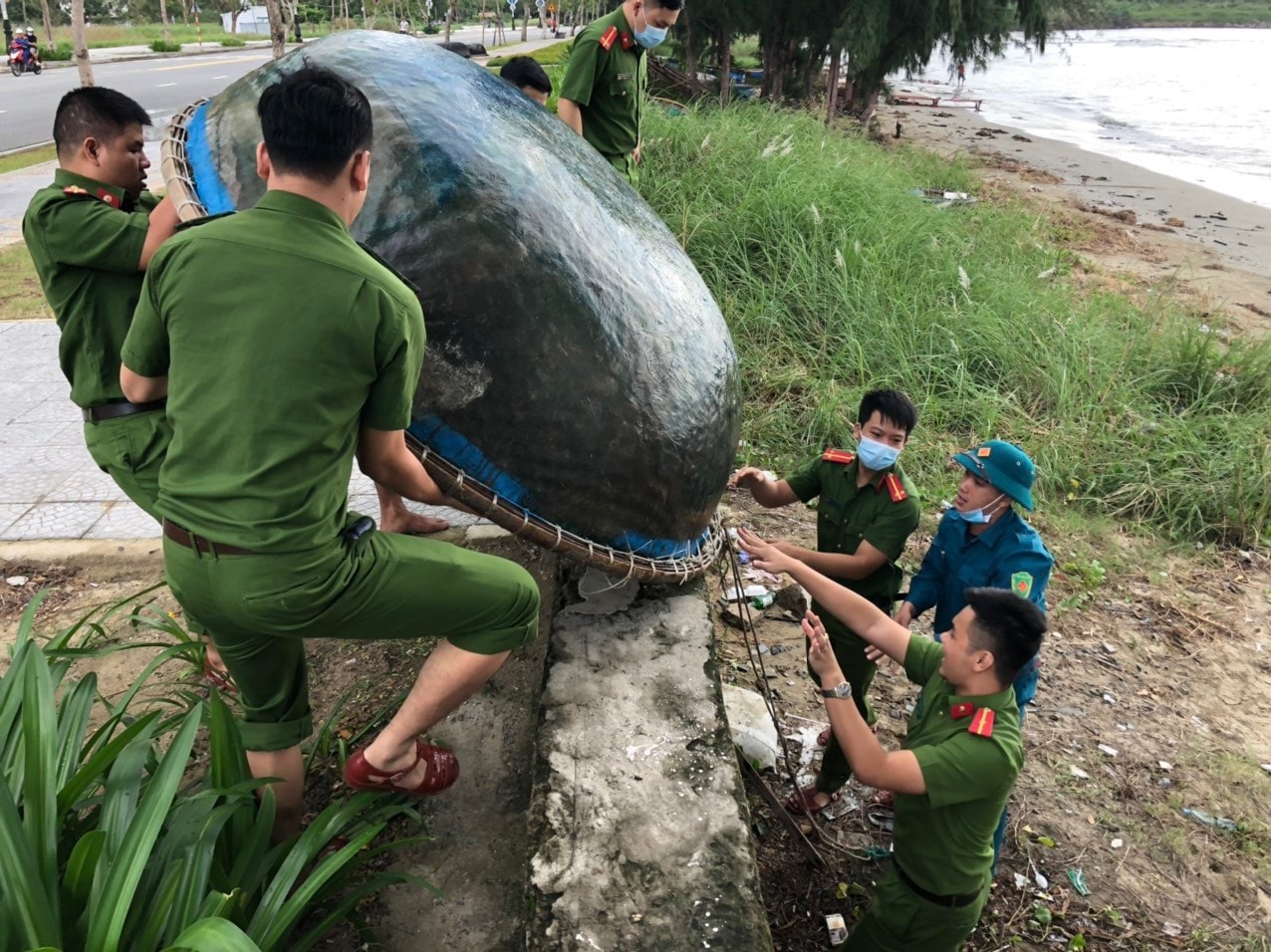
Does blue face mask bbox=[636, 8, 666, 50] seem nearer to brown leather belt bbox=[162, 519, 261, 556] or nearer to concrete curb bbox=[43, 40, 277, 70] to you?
brown leather belt bbox=[162, 519, 261, 556]

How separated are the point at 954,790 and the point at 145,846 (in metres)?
1.66

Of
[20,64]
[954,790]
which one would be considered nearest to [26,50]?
[20,64]

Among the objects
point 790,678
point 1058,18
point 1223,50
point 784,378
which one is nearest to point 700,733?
point 790,678

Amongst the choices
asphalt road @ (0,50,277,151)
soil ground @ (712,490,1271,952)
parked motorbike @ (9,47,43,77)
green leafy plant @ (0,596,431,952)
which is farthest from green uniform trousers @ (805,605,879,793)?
parked motorbike @ (9,47,43,77)

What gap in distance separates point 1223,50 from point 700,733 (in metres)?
67.0

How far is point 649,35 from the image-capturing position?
13.6 ft

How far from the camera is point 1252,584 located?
4438mm

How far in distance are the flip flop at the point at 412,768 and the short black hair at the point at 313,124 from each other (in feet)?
4.51

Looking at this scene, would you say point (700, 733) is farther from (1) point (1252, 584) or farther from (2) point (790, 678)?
(1) point (1252, 584)

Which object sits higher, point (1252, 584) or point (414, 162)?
point (414, 162)

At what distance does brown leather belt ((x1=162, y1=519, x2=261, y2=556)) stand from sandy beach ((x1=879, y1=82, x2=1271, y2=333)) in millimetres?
8820

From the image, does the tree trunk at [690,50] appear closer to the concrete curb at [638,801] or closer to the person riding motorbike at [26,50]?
the concrete curb at [638,801]

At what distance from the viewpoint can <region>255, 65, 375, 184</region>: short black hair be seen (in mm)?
1577

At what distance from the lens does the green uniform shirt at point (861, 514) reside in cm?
268
